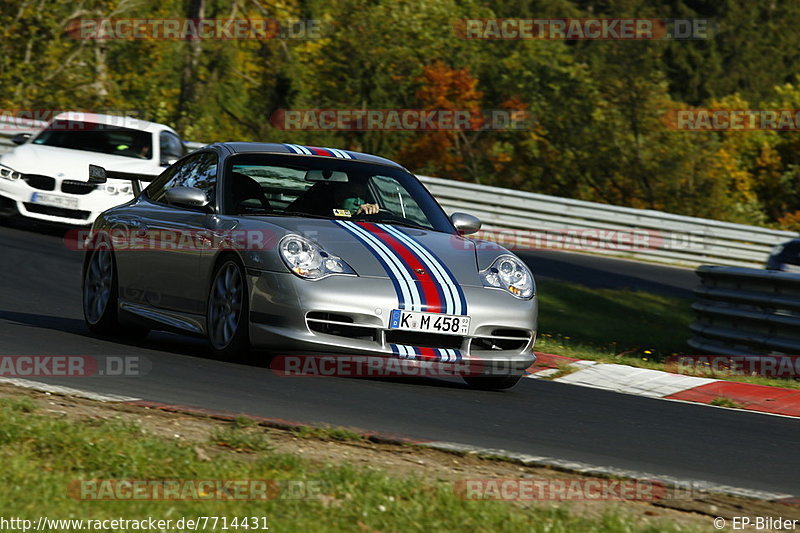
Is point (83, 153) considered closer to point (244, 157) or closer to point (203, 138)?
point (244, 157)

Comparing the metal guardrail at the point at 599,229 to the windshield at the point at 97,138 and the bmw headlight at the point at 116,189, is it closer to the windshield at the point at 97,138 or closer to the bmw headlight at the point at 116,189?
the windshield at the point at 97,138

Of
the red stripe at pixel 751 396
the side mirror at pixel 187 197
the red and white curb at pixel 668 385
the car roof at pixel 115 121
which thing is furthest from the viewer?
the car roof at pixel 115 121

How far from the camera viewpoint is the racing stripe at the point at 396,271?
24.0 feet

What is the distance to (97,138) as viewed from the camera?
1722 cm

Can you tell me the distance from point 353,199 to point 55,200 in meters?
8.45

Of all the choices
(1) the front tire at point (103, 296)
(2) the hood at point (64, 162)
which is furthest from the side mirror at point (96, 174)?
(2) the hood at point (64, 162)

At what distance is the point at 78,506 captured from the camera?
416cm

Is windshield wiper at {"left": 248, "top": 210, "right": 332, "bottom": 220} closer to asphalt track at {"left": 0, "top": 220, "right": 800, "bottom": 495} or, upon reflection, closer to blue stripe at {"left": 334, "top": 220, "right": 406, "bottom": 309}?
blue stripe at {"left": 334, "top": 220, "right": 406, "bottom": 309}

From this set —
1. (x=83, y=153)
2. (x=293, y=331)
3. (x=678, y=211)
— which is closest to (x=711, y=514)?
(x=293, y=331)

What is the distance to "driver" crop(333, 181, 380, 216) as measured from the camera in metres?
8.36

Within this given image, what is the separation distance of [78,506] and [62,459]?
707mm

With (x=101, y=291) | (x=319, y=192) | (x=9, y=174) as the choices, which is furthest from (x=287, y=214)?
(x=9, y=174)

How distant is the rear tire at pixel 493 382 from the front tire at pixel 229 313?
4.66ft

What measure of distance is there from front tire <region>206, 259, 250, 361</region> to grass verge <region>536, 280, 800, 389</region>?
18.2 feet
